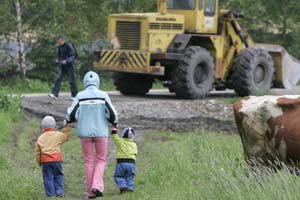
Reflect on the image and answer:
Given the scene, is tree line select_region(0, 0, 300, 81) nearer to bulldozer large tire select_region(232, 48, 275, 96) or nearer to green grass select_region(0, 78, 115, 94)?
green grass select_region(0, 78, 115, 94)

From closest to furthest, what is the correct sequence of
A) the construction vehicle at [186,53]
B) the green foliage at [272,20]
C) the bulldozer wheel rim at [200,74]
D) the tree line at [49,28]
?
the construction vehicle at [186,53]
the bulldozer wheel rim at [200,74]
the tree line at [49,28]
the green foliage at [272,20]

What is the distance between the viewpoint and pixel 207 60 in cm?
2388

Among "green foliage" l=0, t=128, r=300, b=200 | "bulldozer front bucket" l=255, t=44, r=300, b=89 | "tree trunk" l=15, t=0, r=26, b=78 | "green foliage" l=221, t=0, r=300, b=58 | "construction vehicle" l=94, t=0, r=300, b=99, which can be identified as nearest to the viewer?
"green foliage" l=0, t=128, r=300, b=200

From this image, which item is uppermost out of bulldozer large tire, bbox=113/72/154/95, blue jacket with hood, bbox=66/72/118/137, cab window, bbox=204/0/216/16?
cab window, bbox=204/0/216/16

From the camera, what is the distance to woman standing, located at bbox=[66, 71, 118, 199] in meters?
11.0

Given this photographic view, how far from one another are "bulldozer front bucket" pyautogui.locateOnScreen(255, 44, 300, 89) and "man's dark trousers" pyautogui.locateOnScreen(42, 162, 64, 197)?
1630 centimetres

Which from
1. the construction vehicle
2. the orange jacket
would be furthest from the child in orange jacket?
the construction vehicle

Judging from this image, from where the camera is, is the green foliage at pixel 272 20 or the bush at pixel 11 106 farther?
the green foliage at pixel 272 20

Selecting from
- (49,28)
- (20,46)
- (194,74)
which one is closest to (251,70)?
(194,74)

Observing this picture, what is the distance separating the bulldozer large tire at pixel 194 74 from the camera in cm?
2325

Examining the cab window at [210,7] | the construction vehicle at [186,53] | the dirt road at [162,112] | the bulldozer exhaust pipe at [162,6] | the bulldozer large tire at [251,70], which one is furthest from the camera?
the bulldozer large tire at [251,70]

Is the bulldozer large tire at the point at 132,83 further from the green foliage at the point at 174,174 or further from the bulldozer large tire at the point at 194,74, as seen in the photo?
the green foliage at the point at 174,174

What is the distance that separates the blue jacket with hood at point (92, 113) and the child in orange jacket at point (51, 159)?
30 cm

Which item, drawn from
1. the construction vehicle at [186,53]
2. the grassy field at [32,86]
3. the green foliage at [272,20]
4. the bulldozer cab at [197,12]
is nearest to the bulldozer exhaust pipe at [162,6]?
the construction vehicle at [186,53]
